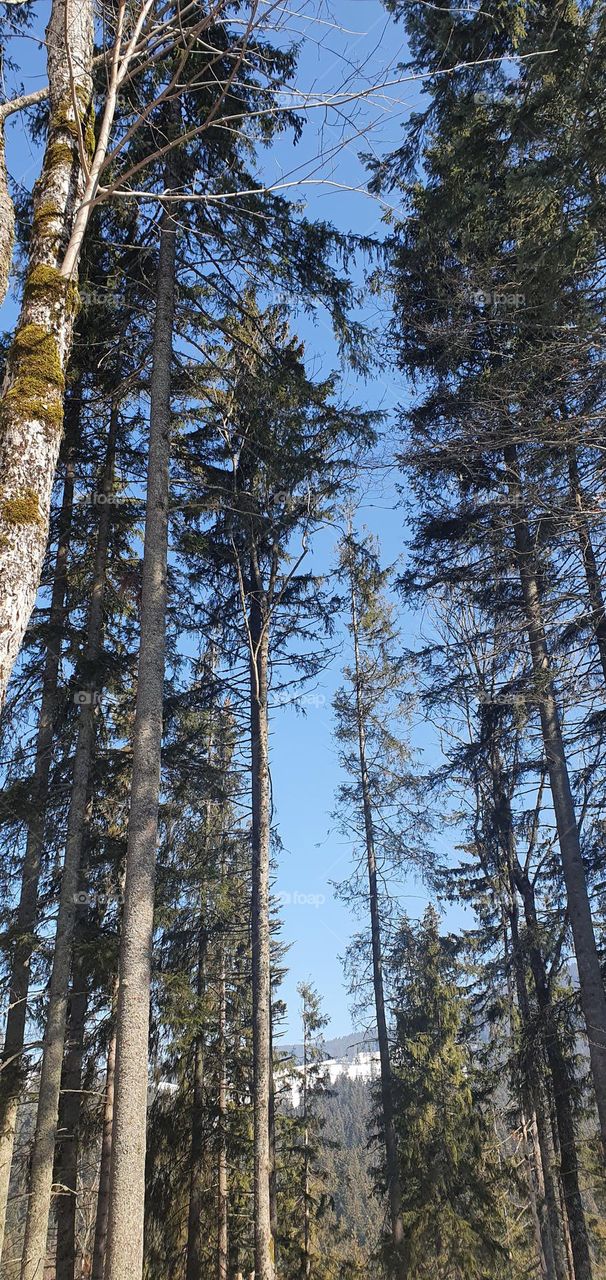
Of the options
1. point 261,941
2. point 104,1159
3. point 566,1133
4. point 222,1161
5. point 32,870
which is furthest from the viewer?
point 222,1161

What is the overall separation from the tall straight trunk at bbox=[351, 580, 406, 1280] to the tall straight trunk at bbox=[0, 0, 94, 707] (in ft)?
47.6

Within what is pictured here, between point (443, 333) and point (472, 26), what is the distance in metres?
3.46

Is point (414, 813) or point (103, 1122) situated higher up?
point (414, 813)

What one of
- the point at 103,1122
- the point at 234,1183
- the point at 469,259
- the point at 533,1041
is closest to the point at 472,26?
the point at 469,259

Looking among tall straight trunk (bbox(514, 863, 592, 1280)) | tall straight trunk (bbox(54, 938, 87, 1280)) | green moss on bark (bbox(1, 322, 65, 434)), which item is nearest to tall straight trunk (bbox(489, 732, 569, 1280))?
tall straight trunk (bbox(514, 863, 592, 1280))

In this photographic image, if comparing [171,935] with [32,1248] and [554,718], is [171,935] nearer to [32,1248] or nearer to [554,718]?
[32,1248]

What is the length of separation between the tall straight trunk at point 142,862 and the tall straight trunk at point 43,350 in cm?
238

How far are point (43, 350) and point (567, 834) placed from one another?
303 inches

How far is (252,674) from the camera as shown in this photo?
1176 centimetres

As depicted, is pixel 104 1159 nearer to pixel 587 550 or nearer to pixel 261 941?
pixel 261 941

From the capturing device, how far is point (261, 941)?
395 inches

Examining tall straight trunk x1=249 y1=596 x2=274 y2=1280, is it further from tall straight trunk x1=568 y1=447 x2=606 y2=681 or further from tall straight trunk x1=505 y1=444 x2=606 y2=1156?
tall straight trunk x1=568 y1=447 x2=606 y2=681

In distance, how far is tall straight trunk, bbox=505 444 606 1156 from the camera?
7973 mm

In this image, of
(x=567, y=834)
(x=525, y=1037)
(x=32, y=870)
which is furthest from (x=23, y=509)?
(x=525, y=1037)
